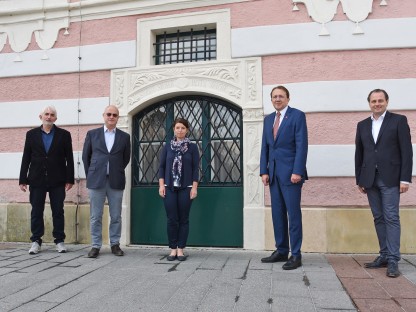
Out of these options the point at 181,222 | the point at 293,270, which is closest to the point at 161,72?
the point at 181,222

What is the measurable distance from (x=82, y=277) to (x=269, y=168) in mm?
2248

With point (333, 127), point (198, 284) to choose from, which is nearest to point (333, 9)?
→ point (333, 127)

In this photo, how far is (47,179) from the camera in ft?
17.0

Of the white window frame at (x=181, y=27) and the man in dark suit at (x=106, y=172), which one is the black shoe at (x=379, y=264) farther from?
the white window frame at (x=181, y=27)

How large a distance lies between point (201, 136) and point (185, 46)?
1.45 meters

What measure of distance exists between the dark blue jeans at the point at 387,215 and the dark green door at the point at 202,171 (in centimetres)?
192

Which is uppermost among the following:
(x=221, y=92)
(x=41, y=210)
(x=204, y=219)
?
(x=221, y=92)

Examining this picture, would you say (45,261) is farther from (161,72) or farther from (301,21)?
(301,21)

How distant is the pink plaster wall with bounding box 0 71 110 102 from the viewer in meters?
6.11

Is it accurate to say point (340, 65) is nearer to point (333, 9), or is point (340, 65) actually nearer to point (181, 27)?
point (333, 9)

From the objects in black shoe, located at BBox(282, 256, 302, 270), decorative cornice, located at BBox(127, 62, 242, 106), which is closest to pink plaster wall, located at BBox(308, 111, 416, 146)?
decorative cornice, located at BBox(127, 62, 242, 106)

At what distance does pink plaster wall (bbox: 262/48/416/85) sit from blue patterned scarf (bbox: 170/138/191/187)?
163 centimetres

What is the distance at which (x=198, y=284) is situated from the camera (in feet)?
11.3

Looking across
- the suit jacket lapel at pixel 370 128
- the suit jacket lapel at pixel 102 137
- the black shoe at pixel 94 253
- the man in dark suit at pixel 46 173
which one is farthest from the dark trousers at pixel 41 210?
the suit jacket lapel at pixel 370 128
